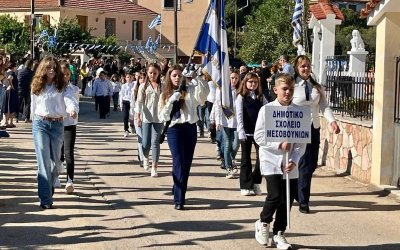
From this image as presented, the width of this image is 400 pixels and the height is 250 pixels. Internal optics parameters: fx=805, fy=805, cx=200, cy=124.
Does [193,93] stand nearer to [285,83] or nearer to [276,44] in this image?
[285,83]

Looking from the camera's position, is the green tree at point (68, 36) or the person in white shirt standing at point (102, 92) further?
the green tree at point (68, 36)

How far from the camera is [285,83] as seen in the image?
312 inches

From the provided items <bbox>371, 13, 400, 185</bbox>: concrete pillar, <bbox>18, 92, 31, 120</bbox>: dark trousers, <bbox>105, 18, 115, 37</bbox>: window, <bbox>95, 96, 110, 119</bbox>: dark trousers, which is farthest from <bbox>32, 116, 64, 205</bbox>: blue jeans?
<bbox>105, 18, 115, 37</bbox>: window

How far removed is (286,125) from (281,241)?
114 cm

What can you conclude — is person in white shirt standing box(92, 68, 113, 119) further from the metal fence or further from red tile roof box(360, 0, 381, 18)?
red tile roof box(360, 0, 381, 18)

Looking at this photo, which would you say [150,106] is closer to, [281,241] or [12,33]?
[281,241]

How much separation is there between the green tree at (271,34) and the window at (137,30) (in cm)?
1998

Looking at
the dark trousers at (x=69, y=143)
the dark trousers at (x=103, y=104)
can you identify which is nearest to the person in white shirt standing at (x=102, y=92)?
the dark trousers at (x=103, y=104)

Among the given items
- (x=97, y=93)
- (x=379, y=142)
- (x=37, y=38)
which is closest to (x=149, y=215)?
→ (x=379, y=142)

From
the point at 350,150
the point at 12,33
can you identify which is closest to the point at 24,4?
the point at 12,33

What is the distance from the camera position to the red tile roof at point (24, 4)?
208ft

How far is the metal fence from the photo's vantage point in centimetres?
1321

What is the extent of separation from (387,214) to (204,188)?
2966 mm

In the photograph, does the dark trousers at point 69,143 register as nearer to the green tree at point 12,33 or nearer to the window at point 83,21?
the green tree at point 12,33
